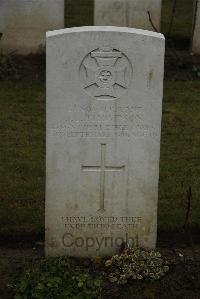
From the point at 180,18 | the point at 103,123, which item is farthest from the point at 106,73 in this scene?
the point at 180,18

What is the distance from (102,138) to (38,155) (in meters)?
2.36

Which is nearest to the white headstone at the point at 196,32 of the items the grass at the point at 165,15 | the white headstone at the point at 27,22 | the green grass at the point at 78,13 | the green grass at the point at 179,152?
the green grass at the point at 179,152

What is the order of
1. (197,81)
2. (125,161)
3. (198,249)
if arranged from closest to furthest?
(125,161)
(198,249)
(197,81)

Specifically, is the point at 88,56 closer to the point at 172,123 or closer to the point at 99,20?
the point at 172,123

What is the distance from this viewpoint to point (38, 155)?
7438 millimetres

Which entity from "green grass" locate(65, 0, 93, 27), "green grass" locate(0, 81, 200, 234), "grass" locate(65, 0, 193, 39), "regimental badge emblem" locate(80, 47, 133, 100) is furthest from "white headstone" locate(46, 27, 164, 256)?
"green grass" locate(65, 0, 93, 27)

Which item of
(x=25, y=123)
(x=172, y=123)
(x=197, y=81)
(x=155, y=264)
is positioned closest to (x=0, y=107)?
(x=25, y=123)

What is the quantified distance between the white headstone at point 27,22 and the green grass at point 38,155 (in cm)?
90

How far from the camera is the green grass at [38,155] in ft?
20.3

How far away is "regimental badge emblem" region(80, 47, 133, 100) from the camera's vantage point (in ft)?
16.5

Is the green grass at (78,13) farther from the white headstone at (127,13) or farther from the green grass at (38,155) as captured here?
the green grass at (38,155)

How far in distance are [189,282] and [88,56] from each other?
1.57 m

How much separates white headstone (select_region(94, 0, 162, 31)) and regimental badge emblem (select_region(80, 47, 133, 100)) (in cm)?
553

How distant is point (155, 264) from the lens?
17.0ft
